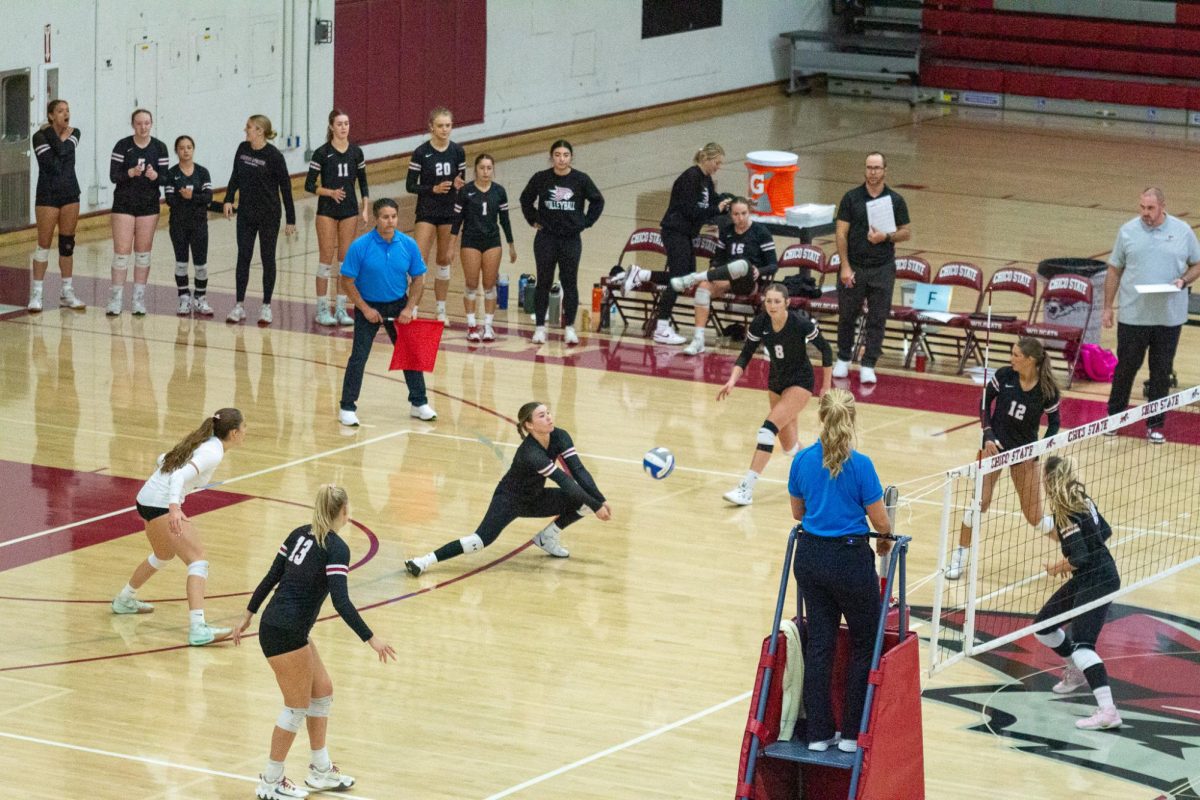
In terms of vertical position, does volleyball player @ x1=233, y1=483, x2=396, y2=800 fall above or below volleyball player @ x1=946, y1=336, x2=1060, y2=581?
below

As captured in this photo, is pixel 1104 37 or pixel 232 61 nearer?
pixel 232 61

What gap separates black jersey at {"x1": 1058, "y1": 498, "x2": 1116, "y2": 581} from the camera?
10.6m

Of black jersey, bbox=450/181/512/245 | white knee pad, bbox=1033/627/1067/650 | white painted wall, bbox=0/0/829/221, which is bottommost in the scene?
white knee pad, bbox=1033/627/1067/650

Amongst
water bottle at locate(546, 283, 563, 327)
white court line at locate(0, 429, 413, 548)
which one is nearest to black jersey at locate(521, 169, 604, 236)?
water bottle at locate(546, 283, 563, 327)

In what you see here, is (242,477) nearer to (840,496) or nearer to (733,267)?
(733,267)

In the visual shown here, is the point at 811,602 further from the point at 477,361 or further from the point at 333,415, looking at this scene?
the point at 477,361

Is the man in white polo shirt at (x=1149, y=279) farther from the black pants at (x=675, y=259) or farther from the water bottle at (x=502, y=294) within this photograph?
the water bottle at (x=502, y=294)

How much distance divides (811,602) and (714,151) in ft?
36.2

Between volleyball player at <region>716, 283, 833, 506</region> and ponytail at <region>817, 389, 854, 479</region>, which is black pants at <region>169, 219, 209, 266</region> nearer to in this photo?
volleyball player at <region>716, 283, 833, 506</region>

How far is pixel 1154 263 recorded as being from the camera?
15.9 metres

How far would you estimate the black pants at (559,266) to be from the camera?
19078 millimetres

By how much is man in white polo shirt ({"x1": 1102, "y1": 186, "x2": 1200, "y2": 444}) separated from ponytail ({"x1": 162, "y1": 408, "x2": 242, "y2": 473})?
25.5 ft

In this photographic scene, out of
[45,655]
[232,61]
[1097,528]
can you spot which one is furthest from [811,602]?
[232,61]

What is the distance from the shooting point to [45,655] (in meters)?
11.2
